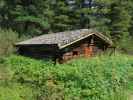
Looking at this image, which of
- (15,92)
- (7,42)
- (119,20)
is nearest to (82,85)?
(15,92)

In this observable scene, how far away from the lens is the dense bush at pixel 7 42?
107 feet

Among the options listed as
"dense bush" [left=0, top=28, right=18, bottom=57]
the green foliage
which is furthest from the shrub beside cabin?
the green foliage

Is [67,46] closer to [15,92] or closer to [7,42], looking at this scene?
[7,42]

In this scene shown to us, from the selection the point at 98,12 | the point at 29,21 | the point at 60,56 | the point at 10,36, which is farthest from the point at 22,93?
the point at 98,12

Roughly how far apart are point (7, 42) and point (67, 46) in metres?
10.1

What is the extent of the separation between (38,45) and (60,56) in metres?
3.04

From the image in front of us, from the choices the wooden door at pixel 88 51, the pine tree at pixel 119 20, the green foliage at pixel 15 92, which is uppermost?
the pine tree at pixel 119 20

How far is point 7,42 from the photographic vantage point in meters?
33.9

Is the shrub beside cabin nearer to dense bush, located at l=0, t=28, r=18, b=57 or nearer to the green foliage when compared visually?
dense bush, located at l=0, t=28, r=18, b=57

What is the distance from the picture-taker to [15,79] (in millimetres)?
15414

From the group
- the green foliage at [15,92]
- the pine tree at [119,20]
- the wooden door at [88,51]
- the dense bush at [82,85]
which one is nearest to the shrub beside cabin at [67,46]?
the wooden door at [88,51]

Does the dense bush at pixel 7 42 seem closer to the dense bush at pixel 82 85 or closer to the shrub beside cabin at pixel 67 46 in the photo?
the shrub beside cabin at pixel 67 46

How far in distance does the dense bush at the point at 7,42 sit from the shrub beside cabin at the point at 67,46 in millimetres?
1284

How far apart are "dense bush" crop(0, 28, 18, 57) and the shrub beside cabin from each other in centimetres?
128
